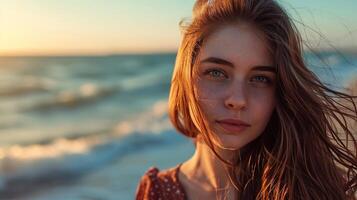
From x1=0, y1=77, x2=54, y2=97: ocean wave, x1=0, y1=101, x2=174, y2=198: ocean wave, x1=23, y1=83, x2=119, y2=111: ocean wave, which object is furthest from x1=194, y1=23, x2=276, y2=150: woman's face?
x1=0, y1=77, x2=54, y2=97: ocean wave

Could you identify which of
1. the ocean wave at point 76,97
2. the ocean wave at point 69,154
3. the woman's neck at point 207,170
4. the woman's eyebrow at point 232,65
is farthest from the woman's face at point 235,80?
the ocean wave at point 76,97

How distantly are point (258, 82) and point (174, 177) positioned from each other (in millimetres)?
710

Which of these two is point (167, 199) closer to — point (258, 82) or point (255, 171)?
point (255, 171)

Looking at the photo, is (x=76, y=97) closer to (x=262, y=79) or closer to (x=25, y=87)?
(x=25, y=87)

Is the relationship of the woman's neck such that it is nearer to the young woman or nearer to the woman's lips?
the young woman

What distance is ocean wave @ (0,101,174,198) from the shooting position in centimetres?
606

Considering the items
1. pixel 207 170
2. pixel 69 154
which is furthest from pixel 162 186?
pixel 69 154

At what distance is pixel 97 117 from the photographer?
30.7 feet

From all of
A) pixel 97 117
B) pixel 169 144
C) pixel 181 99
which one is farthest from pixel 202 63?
pixel 97 117

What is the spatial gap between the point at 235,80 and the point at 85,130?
637 centimetres

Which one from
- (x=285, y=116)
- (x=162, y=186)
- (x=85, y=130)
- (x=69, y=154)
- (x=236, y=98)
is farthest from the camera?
(x=85, y=130)

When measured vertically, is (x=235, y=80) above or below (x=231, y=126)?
above

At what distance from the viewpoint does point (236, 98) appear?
2107 millimetres

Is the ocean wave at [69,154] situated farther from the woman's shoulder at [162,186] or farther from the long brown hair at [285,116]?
the long brown hair at [285,116]
